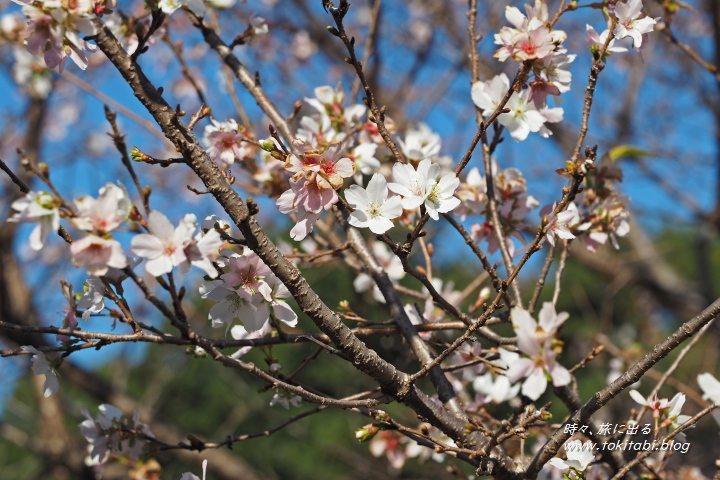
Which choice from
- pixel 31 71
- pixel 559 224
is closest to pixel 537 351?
pixel 559 224

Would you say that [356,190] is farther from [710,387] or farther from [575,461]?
[710,387]

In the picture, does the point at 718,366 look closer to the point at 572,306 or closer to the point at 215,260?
the point at 572,306

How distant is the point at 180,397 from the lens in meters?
6.43

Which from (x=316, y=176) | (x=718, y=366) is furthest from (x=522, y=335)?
(x=718, y=366)

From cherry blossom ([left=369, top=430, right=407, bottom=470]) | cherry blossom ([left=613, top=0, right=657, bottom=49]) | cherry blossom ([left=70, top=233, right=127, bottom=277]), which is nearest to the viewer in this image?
cherry blossom ([left=70, top=233, right=127, bottom=277])

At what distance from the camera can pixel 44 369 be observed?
1.06 meters

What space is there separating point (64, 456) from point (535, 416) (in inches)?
129

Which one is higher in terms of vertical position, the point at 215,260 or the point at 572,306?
the point at 572,306

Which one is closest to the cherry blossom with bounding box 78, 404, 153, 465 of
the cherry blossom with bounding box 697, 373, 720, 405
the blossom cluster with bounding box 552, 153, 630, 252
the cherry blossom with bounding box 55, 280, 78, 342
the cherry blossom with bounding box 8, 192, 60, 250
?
the cherry blossom with bounding box 55, 280, 78, 342

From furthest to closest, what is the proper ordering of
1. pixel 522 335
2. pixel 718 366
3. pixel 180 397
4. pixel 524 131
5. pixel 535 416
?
pixel 180 397, pixel 718 366, pixel 524 131, pixel 535 416, pixel 522 335

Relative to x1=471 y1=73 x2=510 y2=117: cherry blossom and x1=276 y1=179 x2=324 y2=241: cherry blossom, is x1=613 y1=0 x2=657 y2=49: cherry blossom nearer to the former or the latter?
x1=471 y1=73 x2=510 y2=117: cherry blossom

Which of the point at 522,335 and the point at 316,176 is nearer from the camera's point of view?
the point at 522,335

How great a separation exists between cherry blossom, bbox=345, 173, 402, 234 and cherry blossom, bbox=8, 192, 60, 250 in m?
0.50

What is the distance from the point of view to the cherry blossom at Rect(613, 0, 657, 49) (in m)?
1.13
